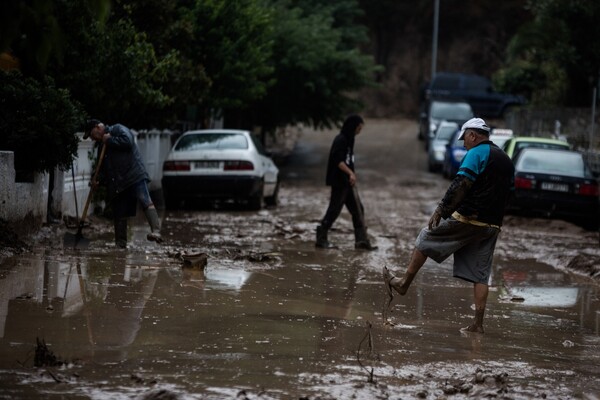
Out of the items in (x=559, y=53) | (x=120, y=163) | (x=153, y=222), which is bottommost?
(x=153, y=222)

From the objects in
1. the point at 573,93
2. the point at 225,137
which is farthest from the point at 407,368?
the point at 573,93

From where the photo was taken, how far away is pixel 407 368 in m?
7.59

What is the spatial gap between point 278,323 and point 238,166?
11.7 meters

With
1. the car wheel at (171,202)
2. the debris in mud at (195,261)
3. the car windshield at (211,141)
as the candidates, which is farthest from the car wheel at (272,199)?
the debris in mud at (195,261)

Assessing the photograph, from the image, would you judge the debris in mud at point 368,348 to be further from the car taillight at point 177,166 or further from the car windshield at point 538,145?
the car windshield at point 538,145

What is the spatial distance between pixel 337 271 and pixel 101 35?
20.9 ft

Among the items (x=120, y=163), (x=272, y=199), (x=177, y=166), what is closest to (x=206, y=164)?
(x=177, y=166)

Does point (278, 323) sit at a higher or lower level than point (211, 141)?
lower

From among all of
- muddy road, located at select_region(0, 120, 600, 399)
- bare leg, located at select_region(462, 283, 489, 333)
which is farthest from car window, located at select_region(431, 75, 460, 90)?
bare leg, located at select_region(462, 283, 489, 333)

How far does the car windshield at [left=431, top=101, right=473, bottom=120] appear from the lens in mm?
44500

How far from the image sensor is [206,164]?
20.6 m

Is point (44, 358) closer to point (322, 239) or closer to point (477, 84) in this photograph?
point (322, 239)

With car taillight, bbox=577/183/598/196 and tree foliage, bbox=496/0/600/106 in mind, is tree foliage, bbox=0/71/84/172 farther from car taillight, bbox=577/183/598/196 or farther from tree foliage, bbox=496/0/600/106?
tree foliage, bbox=496/0/600/106

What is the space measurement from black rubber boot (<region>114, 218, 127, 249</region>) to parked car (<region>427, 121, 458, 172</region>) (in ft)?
74.2
